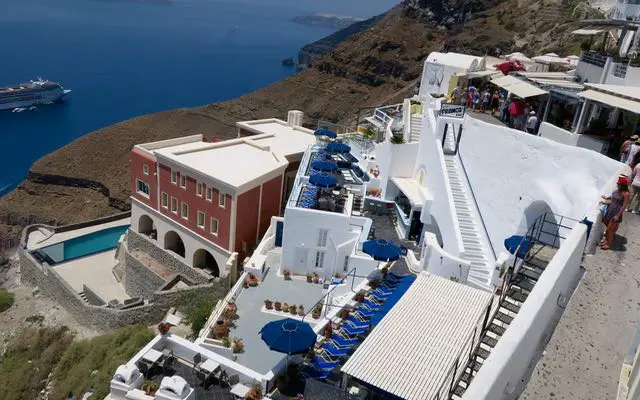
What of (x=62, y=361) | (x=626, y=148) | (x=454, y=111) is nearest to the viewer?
(x=626, y=148)

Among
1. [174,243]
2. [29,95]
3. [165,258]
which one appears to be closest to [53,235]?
[174,243]

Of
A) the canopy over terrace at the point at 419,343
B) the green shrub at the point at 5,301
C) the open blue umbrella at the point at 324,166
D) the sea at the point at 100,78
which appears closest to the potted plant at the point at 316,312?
the canopy over terrace at the point at 419,343

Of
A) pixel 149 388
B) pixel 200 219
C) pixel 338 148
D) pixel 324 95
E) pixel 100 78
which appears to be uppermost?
pixel 338 148

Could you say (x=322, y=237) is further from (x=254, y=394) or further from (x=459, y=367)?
(x=459, y=367)

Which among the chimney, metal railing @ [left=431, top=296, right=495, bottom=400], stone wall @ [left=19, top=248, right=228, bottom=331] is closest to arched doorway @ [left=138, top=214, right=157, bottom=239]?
stone wall @ [left=19, top=248, right=228, bottom=331]

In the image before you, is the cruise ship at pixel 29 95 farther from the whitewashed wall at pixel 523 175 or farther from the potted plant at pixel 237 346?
the whitewashed wall at pixel 523 175
